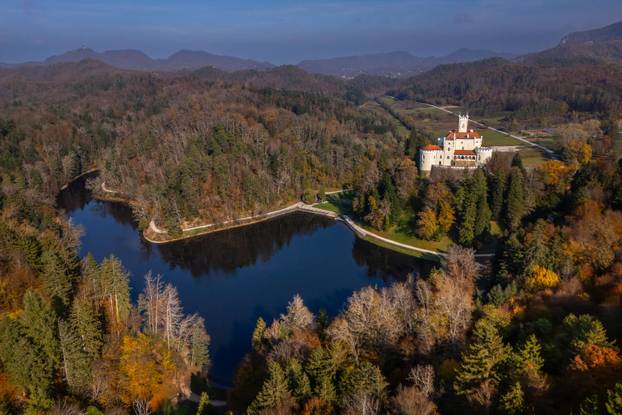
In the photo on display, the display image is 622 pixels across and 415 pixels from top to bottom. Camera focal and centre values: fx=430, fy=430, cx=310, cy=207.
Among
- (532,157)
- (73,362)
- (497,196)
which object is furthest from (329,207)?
(73,362)

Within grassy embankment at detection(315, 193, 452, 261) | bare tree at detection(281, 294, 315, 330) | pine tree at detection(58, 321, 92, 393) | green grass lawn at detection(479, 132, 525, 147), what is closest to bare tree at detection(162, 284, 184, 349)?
pine tree at detection(58, 321, 92, 393)

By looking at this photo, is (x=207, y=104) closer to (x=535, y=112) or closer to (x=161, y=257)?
(x=161, y=257)

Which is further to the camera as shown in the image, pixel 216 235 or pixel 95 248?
pixel 216 235

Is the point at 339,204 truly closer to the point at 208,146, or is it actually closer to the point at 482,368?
the point at 208,146

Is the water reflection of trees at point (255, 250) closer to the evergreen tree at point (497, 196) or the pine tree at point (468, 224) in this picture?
the pine tree at point (468, 224)

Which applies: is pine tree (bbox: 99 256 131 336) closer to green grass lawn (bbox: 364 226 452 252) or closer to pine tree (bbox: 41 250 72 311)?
pine tree (bbox: 41 250 72 311)

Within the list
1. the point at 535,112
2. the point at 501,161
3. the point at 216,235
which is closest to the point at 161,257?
the point at 216,235

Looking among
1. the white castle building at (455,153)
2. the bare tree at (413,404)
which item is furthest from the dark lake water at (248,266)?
the bare tree at (413,404)
